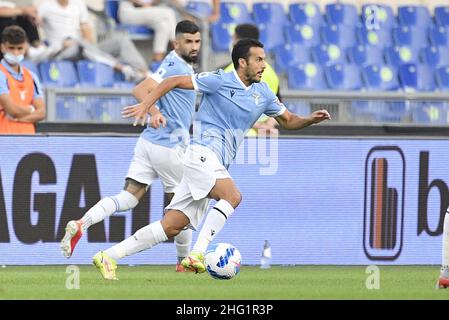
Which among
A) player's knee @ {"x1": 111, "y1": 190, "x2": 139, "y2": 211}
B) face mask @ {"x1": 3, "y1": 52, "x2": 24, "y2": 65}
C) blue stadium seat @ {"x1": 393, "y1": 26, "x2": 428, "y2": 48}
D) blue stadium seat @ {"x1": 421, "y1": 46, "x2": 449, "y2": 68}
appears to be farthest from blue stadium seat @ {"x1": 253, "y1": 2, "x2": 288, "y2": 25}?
player's knee @ {"x1": 111, "y1": 190, "x2": 139, "y2": 211}

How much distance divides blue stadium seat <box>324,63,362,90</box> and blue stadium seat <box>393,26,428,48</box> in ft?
4.62

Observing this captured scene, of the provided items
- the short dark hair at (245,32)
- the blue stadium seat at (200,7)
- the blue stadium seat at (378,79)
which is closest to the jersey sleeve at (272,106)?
the short dark hair at (245,32)

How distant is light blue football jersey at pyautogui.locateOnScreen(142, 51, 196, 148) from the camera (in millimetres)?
11445

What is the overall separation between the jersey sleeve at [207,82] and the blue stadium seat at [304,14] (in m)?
9.23

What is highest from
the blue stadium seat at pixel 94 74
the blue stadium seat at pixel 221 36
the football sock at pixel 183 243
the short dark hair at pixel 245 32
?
the blue stadium seat at pixel 221 36

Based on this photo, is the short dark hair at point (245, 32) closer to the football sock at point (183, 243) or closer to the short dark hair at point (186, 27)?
the short dark hair at point (186, 27)

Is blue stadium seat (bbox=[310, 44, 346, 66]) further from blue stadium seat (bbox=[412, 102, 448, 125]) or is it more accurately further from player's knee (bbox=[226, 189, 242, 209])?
player's knee (bbox=[226, 189, 242, 209])

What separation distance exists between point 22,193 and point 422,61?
9056 mm

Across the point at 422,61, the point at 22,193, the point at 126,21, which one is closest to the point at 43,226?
the point at 22,193

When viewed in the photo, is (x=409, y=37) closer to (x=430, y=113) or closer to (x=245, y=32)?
(x=430, y=113)

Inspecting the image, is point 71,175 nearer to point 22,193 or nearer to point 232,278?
point 22,193

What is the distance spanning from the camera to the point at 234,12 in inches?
752

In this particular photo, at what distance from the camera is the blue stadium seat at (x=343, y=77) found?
1852 cm

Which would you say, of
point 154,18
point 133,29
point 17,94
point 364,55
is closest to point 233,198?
point 17,94
